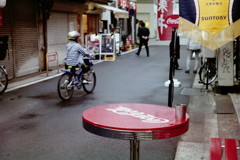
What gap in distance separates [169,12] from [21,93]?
5.76 m

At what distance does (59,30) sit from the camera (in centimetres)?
1930

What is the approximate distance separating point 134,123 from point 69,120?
4.73m

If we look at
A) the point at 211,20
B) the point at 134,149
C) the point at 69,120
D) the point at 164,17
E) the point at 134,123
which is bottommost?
the point at 69,120

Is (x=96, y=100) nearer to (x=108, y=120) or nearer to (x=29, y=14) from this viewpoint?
(x=108, y=120)

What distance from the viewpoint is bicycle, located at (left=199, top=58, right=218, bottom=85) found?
39.3ft

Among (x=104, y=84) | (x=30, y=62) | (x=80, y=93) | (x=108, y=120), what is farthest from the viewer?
(x=30, y=62)

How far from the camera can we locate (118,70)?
17.0 metres

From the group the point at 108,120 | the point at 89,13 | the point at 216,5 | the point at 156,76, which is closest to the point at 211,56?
the point at 156,76

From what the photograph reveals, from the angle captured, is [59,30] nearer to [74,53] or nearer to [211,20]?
[74,53]

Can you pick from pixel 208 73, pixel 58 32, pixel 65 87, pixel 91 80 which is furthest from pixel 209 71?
pixel 58 32

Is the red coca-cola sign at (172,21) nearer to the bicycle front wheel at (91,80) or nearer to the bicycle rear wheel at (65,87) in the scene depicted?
the bicycle rear wheel at (65,87)

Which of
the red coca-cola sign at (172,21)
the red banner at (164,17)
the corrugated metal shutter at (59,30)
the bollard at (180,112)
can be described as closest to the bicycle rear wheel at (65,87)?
the red banner at (164,17)

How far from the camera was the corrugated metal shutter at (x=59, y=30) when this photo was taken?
1830 centimetres

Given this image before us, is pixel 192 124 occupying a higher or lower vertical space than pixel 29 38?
lower
